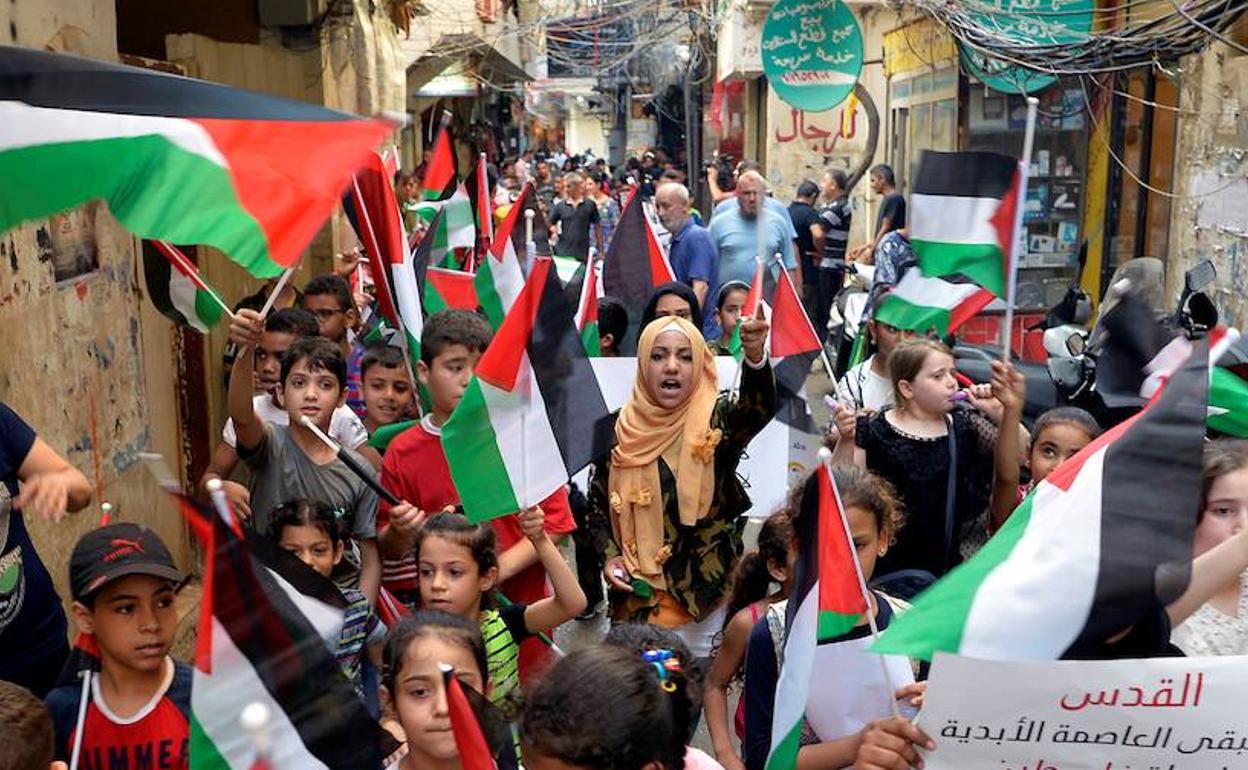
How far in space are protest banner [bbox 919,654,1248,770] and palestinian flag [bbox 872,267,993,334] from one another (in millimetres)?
2418

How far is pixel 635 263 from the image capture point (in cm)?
850

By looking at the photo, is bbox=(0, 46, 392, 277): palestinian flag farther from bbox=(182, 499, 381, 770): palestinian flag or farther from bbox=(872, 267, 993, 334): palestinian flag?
bbox=(872, 267, 993, 334): palestinian flag

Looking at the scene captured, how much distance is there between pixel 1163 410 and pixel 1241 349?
2.64 m

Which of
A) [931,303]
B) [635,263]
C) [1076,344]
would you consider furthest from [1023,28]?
[931,303]

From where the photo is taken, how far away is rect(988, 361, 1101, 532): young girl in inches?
177

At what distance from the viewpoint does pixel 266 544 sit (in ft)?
9.57

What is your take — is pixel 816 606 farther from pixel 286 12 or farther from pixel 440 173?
pixel 286 12

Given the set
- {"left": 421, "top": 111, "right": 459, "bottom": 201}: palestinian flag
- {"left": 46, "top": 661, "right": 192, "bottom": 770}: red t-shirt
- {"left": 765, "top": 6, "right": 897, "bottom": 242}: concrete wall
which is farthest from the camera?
{"left": 765, "top": 6, "right": 897, "bottom": 242}: concrete wall

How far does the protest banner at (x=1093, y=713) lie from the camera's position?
8.82ft

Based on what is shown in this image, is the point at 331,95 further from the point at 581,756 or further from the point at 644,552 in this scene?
the point at 581,756

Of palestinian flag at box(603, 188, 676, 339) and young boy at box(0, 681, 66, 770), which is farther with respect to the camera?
palestinian flag at box(603, 188, 676, 339)

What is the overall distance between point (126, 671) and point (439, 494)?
1606 millimetres

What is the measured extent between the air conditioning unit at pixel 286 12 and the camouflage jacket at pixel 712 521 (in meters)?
6.22

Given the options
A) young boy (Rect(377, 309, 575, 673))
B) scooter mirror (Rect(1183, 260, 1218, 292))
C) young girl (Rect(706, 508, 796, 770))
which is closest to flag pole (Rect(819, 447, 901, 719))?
young girl (Rect(706, 508, 796, 770))
